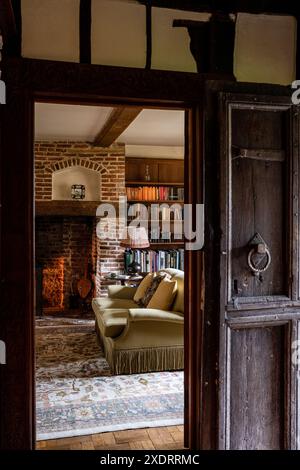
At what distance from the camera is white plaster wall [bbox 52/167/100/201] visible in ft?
22.1

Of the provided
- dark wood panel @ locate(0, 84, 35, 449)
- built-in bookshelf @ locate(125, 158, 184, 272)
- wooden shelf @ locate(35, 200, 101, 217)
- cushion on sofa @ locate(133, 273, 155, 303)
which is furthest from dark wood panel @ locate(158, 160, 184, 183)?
dark wood panel @ locate(0, 84, 35, 449)

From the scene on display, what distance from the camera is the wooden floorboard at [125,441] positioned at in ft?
9.14

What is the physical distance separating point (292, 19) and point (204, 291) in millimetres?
1676

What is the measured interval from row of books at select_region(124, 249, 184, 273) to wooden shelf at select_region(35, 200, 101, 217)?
0.89 m

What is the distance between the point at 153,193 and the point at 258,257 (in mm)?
4731

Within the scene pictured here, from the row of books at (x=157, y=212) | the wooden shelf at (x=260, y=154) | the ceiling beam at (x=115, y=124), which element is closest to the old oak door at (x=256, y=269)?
the wooden shelf at (x=260, y=154)

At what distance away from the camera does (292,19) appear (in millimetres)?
2549

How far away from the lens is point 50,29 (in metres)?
2.22

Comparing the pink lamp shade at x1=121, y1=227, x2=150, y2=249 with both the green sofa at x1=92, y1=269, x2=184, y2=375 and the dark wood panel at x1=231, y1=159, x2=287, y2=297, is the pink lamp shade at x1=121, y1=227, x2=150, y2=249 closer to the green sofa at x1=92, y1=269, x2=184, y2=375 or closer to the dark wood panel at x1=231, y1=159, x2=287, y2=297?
the green sofa at x1=92, y1=269, x2=184, y2=375

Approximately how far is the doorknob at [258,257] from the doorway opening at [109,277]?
104cm

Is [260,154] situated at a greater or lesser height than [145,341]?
greater

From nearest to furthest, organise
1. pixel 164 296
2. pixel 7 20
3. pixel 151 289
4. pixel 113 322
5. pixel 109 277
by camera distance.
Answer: pixel 7 20 < pixel 113 322 < pixel 164 296 < pixel 151 289 < pixel 109 277

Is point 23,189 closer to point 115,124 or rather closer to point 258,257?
point 258,257

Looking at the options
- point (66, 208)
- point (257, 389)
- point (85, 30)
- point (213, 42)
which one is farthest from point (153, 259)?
point (85, 30)
